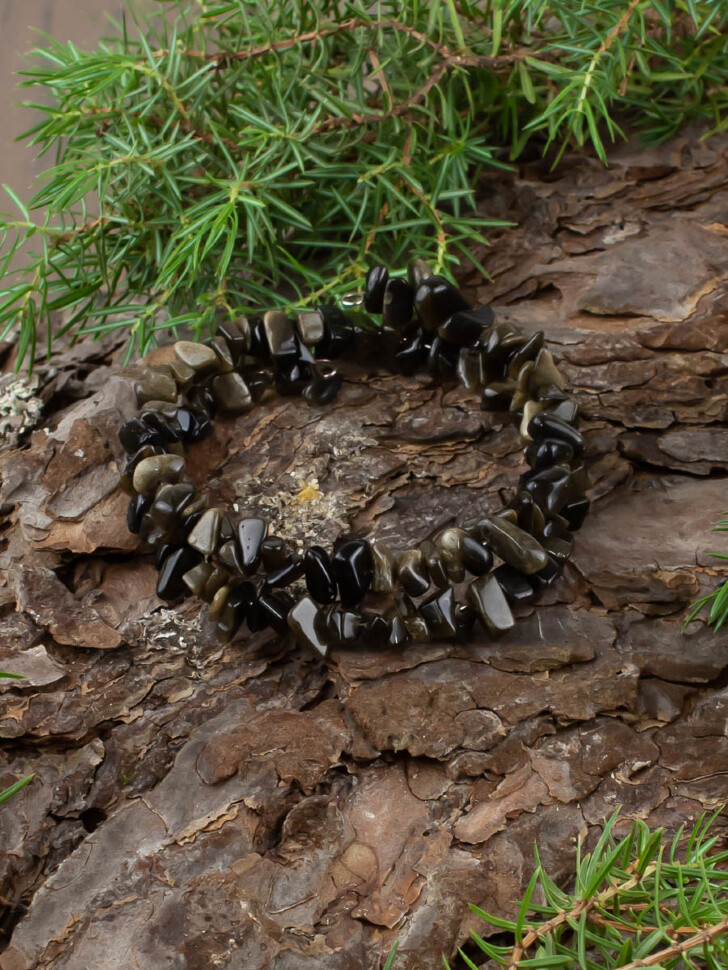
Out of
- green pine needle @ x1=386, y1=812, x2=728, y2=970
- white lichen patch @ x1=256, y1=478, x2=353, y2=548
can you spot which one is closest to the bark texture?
white lichen patch @ x1=256, y1=478, x2=353, y2=548

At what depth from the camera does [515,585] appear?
1.40 m

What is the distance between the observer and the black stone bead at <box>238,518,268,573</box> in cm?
144

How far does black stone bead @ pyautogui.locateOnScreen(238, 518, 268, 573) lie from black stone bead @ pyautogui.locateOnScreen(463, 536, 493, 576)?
1.11ft

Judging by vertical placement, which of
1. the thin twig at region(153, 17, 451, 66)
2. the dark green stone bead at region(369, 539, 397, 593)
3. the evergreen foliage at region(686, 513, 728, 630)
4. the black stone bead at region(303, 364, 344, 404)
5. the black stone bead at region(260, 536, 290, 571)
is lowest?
the evergreen foliage at region(686, 513, 728, 630)

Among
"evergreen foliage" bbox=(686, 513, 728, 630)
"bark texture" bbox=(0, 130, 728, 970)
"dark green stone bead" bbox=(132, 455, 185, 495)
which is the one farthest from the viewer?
"dark green stone bead" bbox=(132, 455, 185, 495)

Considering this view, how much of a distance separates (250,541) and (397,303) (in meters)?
0.54

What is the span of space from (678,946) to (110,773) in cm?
81

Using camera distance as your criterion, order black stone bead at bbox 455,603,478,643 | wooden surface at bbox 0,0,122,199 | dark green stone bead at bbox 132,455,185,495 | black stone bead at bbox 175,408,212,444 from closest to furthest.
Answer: black stone bead at bbox 455,603,478,643 < dark green stone bead at bbox 132,455,185,495 < black stone bead at bbox 175,408,212,444 < wooden surface at bbox 0,0,122,199

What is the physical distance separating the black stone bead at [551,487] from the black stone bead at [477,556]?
0.43ft

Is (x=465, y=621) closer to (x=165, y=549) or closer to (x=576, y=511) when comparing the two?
(x=576, y=511)

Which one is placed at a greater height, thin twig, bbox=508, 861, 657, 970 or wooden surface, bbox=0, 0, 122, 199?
wooden surface, bbox=0, 0, 122, 199

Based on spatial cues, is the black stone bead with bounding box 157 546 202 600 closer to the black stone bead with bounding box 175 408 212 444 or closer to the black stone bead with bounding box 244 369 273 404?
the black stone bead with bounding box 175 408 212 444

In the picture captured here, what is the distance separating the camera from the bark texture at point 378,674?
1176mm

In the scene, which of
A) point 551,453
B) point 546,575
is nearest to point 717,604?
point 546,575
